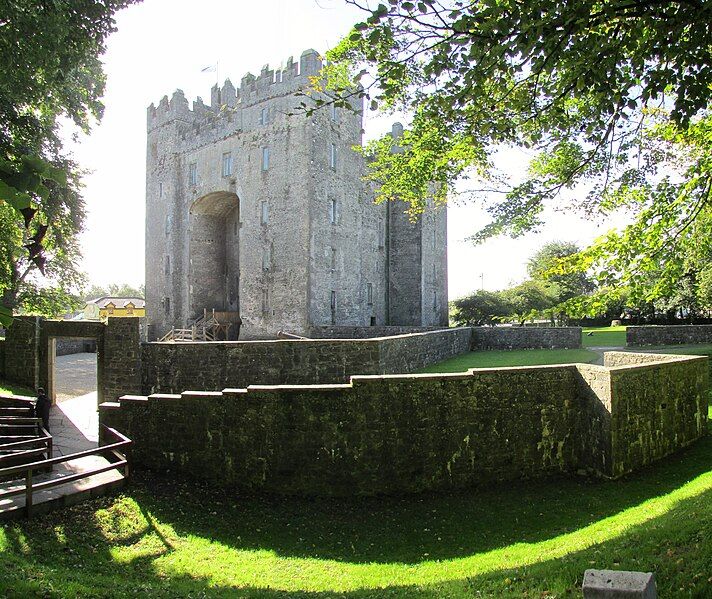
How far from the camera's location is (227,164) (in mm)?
30656

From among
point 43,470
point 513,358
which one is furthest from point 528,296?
point 43,470

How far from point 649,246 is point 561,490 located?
14.3 ft

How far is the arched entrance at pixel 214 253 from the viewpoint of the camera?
107 ft

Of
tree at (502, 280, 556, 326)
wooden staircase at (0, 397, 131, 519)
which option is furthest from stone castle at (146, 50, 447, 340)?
wooden staircase at (0, 397, 131, 519)

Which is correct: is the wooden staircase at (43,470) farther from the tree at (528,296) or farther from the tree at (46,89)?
the tree at (528,296)

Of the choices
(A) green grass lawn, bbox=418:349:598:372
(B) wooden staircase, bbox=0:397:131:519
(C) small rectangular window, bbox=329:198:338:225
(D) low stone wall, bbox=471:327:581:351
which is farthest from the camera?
(C) small rectangular window, bbox=329:198:338:225

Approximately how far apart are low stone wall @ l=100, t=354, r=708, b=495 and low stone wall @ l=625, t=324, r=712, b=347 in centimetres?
1610

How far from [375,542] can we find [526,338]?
18274 mm

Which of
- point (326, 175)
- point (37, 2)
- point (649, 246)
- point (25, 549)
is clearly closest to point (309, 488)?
point (25, 549)

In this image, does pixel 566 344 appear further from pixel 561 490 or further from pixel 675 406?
pixel 561 490

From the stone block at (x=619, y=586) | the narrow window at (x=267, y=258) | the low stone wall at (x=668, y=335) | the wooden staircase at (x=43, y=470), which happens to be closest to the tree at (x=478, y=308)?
the low stone wall at (x=668, y=335)

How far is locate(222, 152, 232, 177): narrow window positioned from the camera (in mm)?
30453

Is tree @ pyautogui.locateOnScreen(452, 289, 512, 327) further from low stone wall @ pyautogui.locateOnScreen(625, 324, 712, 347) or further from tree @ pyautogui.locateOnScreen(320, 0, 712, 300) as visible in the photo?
tree @ pyautogui.locateOnScreen(320, 0, 712, 300)

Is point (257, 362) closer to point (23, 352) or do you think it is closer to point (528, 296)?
point (23, 352)
